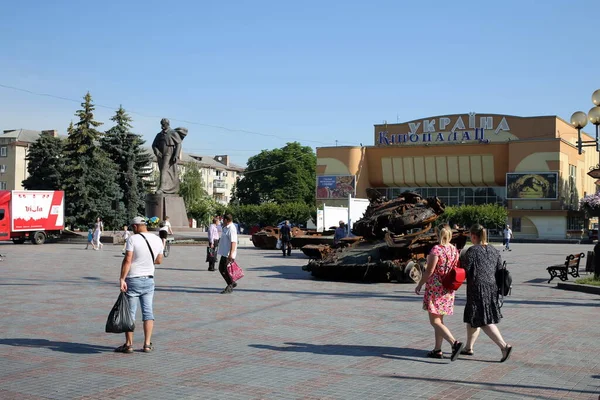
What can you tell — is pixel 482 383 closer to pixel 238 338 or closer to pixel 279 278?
pixel 238 338

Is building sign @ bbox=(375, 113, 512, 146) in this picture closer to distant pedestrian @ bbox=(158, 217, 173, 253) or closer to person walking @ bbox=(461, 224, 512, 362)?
distant pedestrian @ bbox=(158, 217, 173, 253)

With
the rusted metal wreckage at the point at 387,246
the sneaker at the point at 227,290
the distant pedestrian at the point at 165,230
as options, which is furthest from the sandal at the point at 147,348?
the distant pedestrian at the point at 165,230

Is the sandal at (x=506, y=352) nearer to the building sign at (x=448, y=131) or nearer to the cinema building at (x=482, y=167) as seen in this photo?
the cinema building at (x=482, y=167)

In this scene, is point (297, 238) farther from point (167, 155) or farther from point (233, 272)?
point (233, 272)

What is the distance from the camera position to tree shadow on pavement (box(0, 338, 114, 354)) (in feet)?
27.4

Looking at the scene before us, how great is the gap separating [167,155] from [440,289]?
35.1 meters

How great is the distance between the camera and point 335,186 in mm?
72875

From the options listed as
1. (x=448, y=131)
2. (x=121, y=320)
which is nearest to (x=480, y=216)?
(x=448, y=131)

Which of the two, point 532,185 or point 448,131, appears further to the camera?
point 448,131

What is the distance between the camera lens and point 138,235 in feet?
27.5

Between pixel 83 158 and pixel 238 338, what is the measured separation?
4834 cm

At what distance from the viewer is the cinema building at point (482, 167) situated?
63875 mm

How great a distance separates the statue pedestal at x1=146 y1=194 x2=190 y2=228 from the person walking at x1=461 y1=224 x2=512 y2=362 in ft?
113

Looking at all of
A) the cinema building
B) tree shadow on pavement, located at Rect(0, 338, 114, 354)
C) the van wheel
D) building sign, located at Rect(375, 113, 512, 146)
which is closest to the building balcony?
the cinema building
